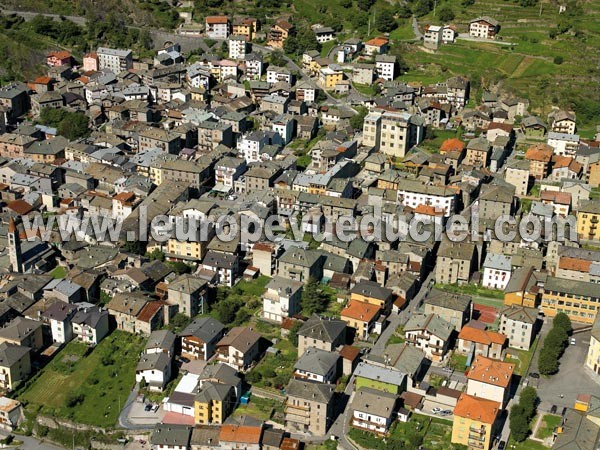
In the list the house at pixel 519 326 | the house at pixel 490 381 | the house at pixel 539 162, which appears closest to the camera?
the house at pixel 490 381

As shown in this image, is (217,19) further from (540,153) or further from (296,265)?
(296,265)

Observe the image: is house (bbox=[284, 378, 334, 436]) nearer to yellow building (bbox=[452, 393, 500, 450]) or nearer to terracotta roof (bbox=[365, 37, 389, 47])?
yellow building (bbox=[452, 393, 500, 450])

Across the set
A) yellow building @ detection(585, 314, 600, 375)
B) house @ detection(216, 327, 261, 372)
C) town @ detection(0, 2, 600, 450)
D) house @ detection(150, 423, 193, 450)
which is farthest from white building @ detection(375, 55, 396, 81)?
house @ detection(150, 423, 193, 450)

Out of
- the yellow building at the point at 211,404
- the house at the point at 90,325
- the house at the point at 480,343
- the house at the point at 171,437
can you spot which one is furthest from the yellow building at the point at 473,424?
the house at the point at 90,325

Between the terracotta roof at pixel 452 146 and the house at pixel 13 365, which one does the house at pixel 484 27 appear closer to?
the terracotta roof at pixel 452 146

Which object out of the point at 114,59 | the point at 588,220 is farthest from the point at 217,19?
the point at 588,220

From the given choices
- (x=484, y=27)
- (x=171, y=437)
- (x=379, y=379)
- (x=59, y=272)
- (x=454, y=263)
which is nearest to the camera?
(x=171, y=437)

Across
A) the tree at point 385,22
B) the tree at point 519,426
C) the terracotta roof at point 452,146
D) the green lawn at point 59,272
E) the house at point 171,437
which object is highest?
the tree at point 385,22

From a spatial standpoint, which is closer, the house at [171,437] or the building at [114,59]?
the house at [171,437]
